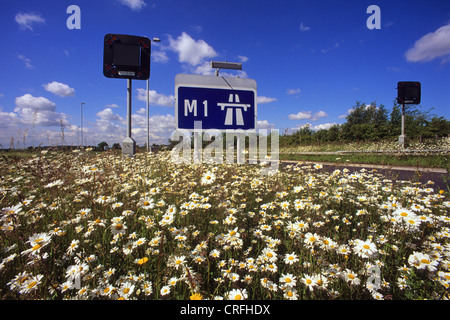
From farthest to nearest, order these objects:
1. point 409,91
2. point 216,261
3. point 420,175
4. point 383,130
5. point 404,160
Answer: point 383,130
point 409,91
point 404,160
point 420,175
point 216,261

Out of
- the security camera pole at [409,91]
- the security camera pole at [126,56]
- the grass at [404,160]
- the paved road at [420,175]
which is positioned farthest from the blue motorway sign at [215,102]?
the security camera pole at [409,91]

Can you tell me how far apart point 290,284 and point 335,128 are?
87.2 feet

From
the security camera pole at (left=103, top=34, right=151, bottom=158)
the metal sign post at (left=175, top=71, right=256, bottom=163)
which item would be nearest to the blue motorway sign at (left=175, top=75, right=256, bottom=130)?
the metal sign post at (left=175, top=71, right=256, bottom=163)

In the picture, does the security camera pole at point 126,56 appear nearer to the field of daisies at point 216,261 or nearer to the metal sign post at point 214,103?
the metal sign post at point 214,103

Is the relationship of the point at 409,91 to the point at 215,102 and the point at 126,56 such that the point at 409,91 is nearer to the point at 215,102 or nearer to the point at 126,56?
the point at 215,102

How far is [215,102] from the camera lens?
7.72 ft

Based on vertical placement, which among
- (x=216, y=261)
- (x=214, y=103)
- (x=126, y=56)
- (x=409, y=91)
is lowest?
(x=216, y=261)

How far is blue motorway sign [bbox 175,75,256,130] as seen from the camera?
2.30 metres

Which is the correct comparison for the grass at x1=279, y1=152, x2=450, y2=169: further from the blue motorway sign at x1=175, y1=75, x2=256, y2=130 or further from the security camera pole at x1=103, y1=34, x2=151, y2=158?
the security camera pole at x1=103, y1=34, x2=151, y2=158

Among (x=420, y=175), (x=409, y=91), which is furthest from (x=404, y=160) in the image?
(x=420, y=175)

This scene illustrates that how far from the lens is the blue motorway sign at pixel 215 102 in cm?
230

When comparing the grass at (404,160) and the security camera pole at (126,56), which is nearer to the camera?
the security camera pole at (126,56)

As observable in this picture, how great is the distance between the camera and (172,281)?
3.27 feet
